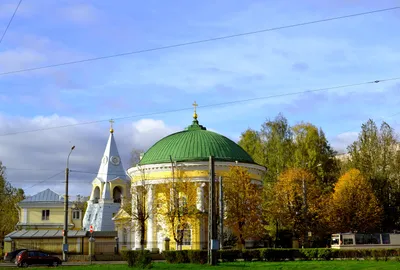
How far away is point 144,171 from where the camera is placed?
2564 inches

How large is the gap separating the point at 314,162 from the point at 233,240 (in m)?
22.0

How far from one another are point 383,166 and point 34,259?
43139 mm

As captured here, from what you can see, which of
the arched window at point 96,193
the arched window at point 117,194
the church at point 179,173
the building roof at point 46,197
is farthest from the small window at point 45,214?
the church at point 179,173

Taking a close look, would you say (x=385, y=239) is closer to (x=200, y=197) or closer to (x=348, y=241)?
(x=348, y=241)

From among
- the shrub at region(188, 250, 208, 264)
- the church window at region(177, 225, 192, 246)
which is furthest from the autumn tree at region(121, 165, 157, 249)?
the shrub at region(188, 250, 208, 264)

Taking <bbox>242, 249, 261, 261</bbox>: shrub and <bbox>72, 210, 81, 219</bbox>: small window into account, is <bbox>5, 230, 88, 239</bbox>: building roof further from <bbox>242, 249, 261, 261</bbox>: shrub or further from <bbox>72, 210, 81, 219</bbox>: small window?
<bbox>72, 210, 81, 219</bbox>: small window

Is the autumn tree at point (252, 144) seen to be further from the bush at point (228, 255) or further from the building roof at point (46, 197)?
the bush at point (228, 255)

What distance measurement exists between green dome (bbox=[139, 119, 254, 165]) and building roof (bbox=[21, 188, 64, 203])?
61.9 feet

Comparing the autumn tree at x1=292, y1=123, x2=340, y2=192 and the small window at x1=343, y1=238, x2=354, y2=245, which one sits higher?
the autumn tree at x1=292, y1=123, x2=340, y2=192

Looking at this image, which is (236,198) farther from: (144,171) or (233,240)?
(144,171)

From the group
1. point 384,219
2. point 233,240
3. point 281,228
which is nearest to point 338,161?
point 384,219

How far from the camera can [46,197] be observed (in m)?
80.5

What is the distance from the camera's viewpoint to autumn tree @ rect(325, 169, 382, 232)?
215 feet

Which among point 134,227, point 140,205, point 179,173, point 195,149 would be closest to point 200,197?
point 179,173
